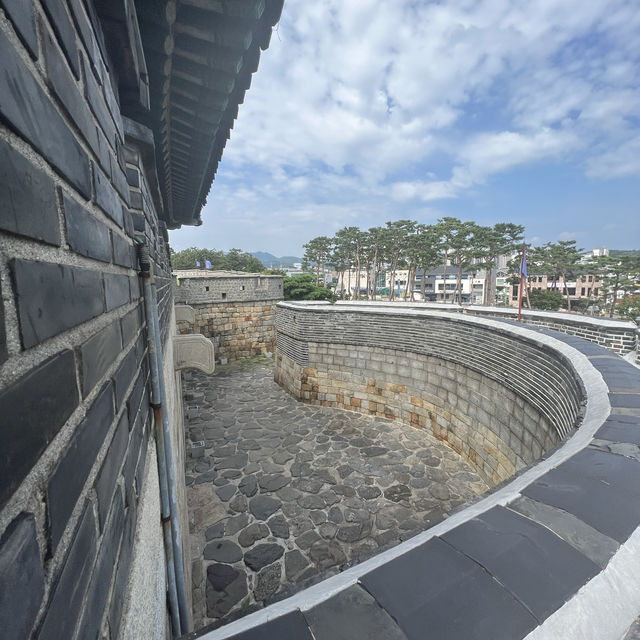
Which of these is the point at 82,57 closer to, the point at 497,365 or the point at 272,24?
the point at 272,24

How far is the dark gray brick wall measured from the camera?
42cm

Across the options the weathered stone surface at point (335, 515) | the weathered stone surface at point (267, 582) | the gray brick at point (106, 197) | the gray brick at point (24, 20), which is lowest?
the weathered stone surface at point (267, 582)

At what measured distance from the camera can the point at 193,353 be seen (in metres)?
4.51

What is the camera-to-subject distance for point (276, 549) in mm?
5191

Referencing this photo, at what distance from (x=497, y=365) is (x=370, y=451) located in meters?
3.53

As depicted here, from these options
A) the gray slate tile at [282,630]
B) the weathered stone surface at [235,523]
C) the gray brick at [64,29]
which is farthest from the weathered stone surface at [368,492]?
the gray brick at [64,29]

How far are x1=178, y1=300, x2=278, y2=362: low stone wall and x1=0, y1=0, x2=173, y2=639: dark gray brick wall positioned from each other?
611 inches

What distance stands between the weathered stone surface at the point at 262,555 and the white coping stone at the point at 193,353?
2998 millimetres

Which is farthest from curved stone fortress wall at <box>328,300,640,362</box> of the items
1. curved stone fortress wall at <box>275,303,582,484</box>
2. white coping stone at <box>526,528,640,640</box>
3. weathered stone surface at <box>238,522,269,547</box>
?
weathered stone surface at <box>238,522,269,547</box>

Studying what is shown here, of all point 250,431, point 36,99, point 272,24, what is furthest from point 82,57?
point 250,431

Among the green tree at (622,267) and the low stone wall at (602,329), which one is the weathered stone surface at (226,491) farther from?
the green tree at (622,267)

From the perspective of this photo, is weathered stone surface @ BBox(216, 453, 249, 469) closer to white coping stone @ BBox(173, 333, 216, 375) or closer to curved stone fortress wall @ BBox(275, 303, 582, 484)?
curved stone fortress wall @ BBox(275, 303, 582, 484)

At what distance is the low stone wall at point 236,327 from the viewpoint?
642 inches

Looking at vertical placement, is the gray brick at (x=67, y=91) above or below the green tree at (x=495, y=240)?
below
